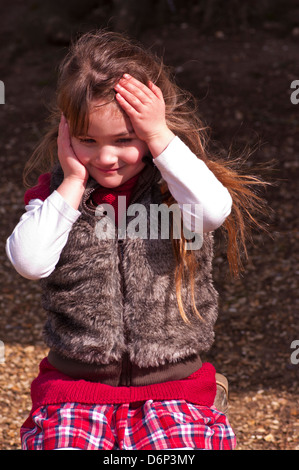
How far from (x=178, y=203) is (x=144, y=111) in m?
0.30

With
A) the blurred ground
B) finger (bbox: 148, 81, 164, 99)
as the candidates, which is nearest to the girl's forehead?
finger (bbox: 148, 81, 164, 99)

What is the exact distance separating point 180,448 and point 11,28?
21.8 ft

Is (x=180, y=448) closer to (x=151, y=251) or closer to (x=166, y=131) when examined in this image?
(x=151, y=251)

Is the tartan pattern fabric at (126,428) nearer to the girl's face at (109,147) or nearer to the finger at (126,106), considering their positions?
the girl's face at (109,147)

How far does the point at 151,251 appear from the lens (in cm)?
231

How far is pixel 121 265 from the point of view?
2.30m

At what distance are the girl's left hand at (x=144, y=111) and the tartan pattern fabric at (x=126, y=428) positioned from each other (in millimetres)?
797

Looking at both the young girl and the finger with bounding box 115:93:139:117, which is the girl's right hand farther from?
the finger with bounding box 115:93:139:117

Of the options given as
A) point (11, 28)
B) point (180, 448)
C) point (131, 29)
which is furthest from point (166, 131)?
point (11, 28)

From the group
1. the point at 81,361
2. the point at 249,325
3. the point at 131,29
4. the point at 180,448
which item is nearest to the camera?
the point at 180,448

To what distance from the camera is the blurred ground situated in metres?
3.62

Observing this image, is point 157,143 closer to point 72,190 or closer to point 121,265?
point 72,190

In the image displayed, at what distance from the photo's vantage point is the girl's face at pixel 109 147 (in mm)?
2125

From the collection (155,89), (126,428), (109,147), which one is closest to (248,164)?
(155,89)
